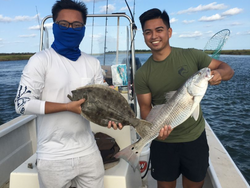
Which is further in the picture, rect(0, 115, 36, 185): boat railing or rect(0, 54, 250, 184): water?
rect(0, 54, 250, 184): water

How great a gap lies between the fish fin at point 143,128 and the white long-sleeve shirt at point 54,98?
2.03 ft

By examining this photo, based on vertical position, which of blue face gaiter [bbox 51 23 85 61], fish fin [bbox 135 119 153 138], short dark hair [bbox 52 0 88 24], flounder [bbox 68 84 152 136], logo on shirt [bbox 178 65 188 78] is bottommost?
fish fin [bbox 135 119 153 138]

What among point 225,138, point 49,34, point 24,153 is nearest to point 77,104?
point 49,34

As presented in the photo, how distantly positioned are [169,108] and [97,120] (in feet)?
2.98

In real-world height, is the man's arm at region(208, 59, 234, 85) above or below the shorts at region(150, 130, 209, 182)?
above

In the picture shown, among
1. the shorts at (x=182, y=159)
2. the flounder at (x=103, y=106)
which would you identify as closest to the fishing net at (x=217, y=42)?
the shorts at (x=182, y=159)

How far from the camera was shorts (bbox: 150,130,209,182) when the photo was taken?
10.3 feet

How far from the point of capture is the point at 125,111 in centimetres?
270

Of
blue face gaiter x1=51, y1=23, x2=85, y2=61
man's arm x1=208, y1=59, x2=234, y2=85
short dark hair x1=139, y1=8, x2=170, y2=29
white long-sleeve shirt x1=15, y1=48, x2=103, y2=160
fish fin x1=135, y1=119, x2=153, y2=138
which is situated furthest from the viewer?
short dark hair x1=139, y1=8, x2=170, y2=29

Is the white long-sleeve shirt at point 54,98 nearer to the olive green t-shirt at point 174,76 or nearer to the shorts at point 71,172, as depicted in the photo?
the shorts at point 71,172

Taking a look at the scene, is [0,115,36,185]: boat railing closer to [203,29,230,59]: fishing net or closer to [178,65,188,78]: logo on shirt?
[178,65,188,78]: logo on shirt

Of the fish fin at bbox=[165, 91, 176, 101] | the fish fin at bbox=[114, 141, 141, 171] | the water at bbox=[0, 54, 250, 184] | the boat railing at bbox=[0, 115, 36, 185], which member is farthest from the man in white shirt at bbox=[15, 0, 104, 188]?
the boat railing at bbox=[0, 115, 36, 185]

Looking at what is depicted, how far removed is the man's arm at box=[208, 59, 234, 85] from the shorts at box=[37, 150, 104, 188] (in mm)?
1617

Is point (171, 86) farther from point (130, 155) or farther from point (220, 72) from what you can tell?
point (130, 155)
